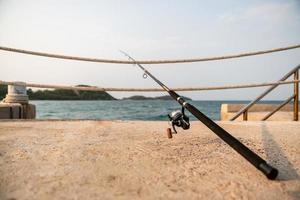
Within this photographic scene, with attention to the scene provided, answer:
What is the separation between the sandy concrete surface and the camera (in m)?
1.61

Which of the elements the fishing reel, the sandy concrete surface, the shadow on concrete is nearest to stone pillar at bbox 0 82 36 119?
the sandy concrete surface

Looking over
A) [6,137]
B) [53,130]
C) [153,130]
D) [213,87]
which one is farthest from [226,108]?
[6,137]

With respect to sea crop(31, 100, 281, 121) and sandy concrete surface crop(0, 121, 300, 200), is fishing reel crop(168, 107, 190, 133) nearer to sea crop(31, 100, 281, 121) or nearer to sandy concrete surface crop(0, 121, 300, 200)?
sandy concrete surface crop(0, 121, 300, 200)

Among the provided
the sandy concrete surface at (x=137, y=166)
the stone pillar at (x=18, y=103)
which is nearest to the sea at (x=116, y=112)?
the stone pillar at (x=18, y=103)

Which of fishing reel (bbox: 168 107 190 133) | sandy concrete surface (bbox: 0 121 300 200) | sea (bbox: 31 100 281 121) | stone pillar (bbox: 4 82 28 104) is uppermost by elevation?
stone pillar (bbox: 4 82 28 104)

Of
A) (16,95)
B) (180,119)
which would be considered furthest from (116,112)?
(180,119)

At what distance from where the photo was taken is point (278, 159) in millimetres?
2201

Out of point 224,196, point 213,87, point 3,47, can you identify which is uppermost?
point 3,47

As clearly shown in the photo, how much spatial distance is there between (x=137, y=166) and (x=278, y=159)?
112cm

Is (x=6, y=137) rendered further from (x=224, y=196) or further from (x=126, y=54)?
(x=126, y=54)

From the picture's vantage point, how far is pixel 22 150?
2277mm

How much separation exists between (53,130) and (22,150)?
846 millimetres

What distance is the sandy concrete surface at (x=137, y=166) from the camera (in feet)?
5.27

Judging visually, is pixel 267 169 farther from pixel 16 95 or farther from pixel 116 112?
pixel 116 112
